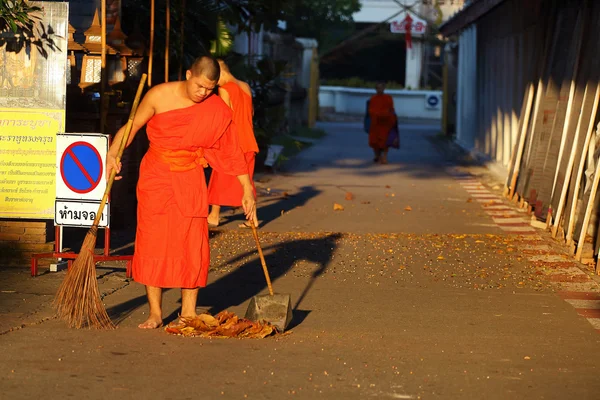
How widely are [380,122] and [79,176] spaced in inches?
580

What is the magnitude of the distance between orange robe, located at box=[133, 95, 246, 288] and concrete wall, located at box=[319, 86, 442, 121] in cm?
4102

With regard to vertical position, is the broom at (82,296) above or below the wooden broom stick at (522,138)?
below

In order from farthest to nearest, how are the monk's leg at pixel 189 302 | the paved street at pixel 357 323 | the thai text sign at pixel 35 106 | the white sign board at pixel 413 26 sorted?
the white sign board at pixel 413 26 → the thai text sign at pixel 35 106 → the monk's leg at pixel 189 302 → the paved street at pixel 357 323

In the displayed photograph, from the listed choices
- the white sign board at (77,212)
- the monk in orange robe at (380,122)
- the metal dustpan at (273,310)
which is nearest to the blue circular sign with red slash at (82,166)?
the white sign board at (77,212)

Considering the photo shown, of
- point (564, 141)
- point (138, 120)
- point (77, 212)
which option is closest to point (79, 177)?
point (77, 212)

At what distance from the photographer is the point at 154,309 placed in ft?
23.6

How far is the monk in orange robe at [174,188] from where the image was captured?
7094 mm

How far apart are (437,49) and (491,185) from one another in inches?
1330

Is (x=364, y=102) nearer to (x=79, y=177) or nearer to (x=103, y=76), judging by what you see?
(x=103, y=76)

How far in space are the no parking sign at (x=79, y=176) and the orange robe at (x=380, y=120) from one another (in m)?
14.2

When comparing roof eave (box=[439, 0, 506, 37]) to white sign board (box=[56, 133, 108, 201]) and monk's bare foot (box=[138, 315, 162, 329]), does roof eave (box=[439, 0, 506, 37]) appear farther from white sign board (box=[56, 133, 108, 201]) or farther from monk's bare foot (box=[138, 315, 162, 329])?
monk's bare foot (box=[138, 315, 162, 329])

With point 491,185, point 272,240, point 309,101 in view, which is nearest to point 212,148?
point 272,240

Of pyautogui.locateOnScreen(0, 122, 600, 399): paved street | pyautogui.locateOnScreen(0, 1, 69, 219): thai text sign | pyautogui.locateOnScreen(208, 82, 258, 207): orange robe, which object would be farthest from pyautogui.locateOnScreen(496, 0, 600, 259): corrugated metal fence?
pyautogui.locateOnScreen(0, 1, 69, 219): thai text sign

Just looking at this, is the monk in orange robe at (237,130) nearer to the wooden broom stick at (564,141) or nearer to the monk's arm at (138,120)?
the wooden broom stick at (564,141)
